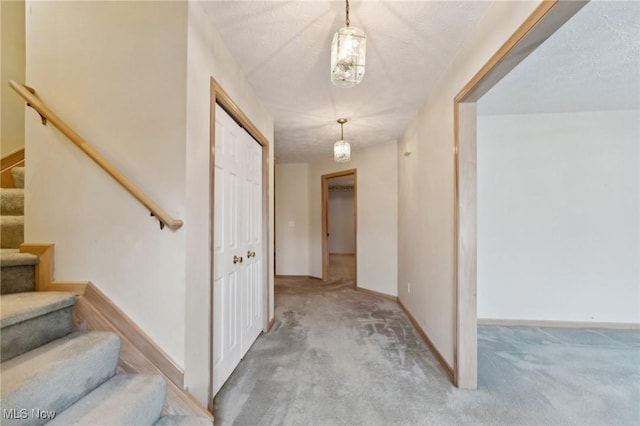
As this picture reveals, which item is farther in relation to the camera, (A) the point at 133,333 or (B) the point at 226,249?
(B) the point at 226,249

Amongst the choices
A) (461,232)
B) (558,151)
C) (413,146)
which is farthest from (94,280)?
(558,151)

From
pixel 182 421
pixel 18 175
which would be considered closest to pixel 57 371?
pixel 182 421

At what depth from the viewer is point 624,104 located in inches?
104

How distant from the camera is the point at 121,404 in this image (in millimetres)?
1018

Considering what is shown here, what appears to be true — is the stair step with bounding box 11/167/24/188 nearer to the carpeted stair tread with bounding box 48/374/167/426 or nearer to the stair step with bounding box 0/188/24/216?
the stair step with bounding box 0/188/24/216

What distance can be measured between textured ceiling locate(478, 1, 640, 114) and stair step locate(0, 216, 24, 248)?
3609 mm

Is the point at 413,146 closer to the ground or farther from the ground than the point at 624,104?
closer to the ground

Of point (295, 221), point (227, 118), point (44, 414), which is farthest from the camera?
point (295, 221)

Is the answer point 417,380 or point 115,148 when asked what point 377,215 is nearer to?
point 417,380

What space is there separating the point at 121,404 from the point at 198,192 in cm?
99

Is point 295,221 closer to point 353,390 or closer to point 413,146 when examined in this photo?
point 413,146

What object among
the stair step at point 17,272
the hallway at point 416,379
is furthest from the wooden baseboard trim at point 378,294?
the stair step at point 17,272

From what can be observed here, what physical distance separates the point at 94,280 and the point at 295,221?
4038 mm

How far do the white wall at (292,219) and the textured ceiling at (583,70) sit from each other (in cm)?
337
